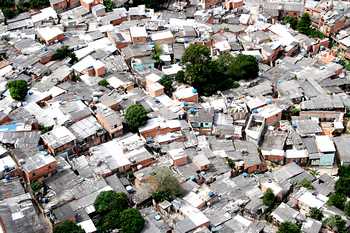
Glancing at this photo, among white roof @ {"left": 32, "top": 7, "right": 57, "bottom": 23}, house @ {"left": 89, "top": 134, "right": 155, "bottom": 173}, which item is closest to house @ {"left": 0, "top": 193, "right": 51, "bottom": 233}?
house @ {"left": 89, "top": 134, "right": 155, "bottom": 173}

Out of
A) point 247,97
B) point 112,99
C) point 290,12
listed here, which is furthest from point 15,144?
point 290,12

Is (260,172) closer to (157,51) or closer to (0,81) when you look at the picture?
(157,51)

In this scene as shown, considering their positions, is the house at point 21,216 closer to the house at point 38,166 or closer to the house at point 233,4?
the house at point 38,166

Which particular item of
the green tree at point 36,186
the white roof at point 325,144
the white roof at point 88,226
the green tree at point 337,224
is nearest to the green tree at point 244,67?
the white roof at point 325,144

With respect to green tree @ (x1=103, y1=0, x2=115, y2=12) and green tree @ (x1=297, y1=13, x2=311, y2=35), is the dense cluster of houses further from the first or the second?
green tree @ (x1=297, y1=13, x2=311, y2=35)

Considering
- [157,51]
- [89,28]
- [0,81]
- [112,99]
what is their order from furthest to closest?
[89,28]
[157,51]
[0,81]
[112,99]
